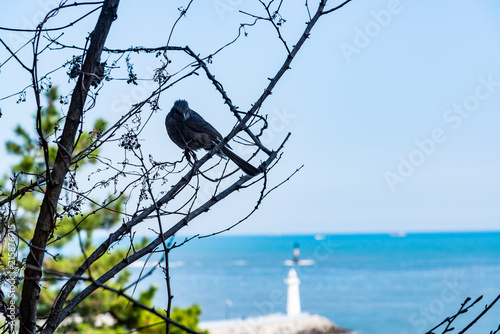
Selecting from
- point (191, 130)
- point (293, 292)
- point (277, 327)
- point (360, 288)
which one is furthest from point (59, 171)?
point (360, 288)

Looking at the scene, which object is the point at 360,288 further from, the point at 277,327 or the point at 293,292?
the point at 293,292

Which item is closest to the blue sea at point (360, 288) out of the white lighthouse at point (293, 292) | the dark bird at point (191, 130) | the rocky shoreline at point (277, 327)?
the rocky shoreline at point (277, 327)

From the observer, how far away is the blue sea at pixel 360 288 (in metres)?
29.1

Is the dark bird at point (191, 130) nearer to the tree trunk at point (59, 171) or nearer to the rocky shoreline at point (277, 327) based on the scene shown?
the tree trunk at point (59, 171)

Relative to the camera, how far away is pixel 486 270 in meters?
56.1

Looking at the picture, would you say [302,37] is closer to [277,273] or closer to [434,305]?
[434,305]

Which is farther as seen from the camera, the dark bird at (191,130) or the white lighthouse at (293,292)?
the white lighthouse at (293,292)

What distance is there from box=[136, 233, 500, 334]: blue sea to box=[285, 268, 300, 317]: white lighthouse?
328 cm

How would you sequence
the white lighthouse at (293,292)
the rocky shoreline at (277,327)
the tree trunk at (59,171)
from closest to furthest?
the tree trunk at (59,171)
the white lighthouse at (293,292)
the rocky shoreline at (277,327)

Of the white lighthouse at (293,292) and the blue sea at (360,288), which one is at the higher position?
the blue sea at (360,288)

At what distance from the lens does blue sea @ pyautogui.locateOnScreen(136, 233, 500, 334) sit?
1147 inches

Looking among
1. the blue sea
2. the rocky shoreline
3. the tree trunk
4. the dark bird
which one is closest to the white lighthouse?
the rocky shoreline

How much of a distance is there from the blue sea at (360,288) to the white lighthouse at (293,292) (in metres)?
3.28

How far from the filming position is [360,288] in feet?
149
